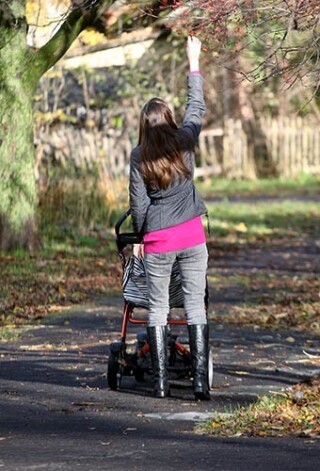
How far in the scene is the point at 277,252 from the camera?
21.6 meters

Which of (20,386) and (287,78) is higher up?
(287,78)

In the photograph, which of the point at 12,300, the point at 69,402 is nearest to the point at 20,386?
the point at 69,402

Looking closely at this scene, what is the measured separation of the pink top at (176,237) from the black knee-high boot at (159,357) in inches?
19.5

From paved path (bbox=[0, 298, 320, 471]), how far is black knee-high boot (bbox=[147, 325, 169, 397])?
0.10 metres

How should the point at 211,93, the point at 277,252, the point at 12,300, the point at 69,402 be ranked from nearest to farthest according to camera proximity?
the point at 69,402 → the point at 12,300 → the point at 277,252 → the point at 211,93

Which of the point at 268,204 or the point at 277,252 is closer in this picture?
the point at 277,252

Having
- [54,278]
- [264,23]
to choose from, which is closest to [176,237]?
[264,23]

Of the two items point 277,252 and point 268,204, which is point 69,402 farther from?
point 268,204

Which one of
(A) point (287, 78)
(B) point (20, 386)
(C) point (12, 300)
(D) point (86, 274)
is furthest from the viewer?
(D) point (86, 274)

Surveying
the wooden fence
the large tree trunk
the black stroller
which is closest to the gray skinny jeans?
the black stroller

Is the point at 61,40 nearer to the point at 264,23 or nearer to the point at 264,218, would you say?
the point at 264,23

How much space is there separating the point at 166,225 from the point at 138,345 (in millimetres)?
959

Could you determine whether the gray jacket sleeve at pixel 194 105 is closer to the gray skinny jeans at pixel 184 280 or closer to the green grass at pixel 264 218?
the gray skinny jeans at pixel 184 280

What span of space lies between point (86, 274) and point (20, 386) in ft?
25.5
